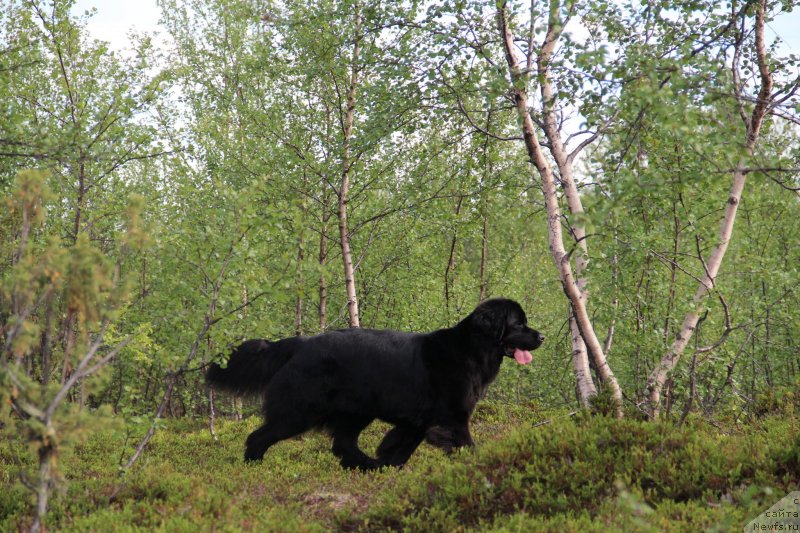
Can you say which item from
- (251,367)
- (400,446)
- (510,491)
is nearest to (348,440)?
(400,446)

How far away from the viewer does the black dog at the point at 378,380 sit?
788cm

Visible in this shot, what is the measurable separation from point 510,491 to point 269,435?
132 inches

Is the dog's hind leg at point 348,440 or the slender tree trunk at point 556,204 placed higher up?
the slender tree trunk at point 556,204

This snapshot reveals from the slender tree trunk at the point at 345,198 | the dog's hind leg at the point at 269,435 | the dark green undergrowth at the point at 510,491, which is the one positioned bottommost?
the dark green undergrowth at the point at 510,491

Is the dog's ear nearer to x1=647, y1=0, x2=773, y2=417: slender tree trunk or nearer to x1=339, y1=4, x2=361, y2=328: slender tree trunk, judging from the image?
x1=647, y1=0, x2=773, y2=417: slender tree trunk

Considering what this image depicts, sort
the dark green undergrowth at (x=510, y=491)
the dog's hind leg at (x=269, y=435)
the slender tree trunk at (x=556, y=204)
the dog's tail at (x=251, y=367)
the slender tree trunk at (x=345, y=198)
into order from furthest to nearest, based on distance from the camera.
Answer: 1. the slender tree trunk at (x=345, y=198)
2. the dog's tail at (x=251, y=367)
3. the slender tree trunk at (x=556, y=204)
4. the dog's hind leg at (x=269, y=435)
5. the dark green undergrowth at (x=510, y=491)

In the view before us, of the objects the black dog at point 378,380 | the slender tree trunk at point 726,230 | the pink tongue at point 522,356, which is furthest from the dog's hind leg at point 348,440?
the slender tree trunk at point 726,230

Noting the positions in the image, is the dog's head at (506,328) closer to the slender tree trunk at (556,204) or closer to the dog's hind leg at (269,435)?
the slender tree trunk at (556,204)

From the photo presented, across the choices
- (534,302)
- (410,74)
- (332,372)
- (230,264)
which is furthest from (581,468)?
(534,302)

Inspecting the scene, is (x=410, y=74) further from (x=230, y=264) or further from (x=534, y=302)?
(x=534, y=302)

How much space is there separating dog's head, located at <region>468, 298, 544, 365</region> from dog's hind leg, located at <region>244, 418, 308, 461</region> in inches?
99.9

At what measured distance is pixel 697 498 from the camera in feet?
17.7

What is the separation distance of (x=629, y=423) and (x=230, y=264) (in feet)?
14.7

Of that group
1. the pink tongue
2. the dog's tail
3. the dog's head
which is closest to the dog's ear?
the dog's head
